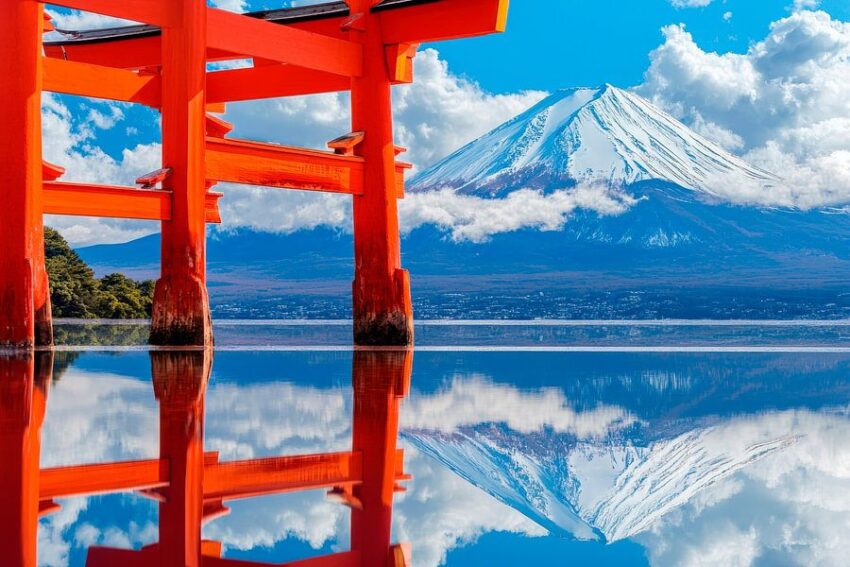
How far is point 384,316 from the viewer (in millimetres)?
13617

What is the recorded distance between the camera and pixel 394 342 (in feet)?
44.5

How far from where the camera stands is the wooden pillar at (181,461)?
3.26 meters

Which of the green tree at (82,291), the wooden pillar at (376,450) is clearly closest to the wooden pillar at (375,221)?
the wooden pillar at (376,450)

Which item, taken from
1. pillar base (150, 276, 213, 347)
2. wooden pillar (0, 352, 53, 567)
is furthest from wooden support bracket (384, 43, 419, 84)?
wooden pillar (0, 352, 53, 567)

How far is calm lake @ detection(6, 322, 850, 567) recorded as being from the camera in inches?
132

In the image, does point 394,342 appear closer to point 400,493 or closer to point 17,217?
point 17,217

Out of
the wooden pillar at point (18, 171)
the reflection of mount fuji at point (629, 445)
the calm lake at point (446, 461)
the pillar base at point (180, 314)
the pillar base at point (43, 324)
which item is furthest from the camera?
the pillar base at point (180, 314)

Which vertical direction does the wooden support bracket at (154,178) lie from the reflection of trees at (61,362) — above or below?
above

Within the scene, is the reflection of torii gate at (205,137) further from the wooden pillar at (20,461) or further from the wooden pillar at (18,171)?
the wooden pillar at (20,461)

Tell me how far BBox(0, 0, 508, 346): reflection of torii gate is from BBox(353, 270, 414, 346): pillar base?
0.05 ft

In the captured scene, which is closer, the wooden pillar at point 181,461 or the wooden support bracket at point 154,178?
the wooden pillar at point 181,461

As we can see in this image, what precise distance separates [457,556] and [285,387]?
526 centimetres

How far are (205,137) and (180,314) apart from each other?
1.83 meters

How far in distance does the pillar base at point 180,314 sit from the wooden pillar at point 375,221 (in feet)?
6.54
